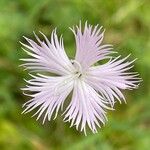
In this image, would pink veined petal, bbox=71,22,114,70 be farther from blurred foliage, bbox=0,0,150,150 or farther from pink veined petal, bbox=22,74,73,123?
blurred foliage, bbox=0,0,150,150

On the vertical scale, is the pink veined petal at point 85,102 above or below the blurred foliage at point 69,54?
below

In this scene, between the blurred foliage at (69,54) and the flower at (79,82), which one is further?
the blurred foliage at (69,54)

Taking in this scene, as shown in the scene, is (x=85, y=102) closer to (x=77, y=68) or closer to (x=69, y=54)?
(x=77, y=68)

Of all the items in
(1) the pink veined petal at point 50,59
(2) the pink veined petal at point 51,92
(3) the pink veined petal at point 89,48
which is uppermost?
(3) the pink veined petal at point 89,48

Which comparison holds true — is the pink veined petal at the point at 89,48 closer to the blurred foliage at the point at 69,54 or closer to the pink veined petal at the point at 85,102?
the pink veined petal at the point at 85,102

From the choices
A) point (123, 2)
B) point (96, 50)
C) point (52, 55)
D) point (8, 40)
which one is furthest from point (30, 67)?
point (123, 2)

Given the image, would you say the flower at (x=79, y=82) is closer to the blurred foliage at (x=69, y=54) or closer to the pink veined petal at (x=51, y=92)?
the pink veined petal at (x=51, y=92)

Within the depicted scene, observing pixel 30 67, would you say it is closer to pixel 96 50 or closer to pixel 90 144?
pixel 96 50

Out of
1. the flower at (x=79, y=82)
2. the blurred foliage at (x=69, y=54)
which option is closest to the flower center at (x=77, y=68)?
the flower at (x=79, y=82)

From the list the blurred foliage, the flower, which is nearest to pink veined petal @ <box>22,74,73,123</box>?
the flower
